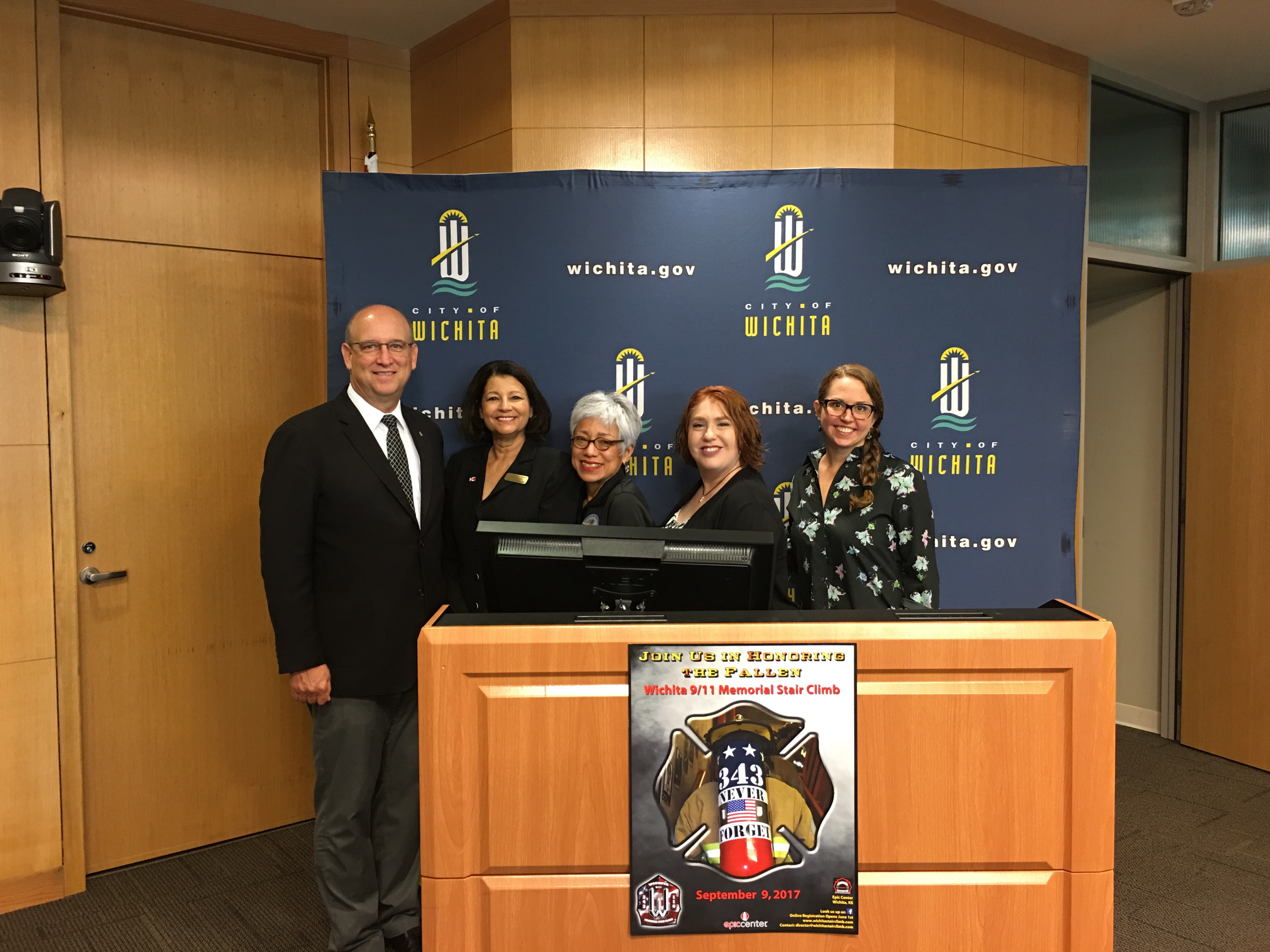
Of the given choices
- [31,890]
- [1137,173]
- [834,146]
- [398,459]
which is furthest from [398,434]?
[1137,173]

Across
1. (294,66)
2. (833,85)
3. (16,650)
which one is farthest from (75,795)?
(833,85)

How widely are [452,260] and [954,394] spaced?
1657 mm

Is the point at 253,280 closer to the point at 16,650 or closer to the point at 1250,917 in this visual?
the point at 16,650

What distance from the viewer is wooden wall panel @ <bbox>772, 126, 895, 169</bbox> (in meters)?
3.29

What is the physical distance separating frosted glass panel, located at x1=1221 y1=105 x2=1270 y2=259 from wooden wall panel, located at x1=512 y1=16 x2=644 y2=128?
300cm

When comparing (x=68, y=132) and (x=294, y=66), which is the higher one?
(x=294, y=66)

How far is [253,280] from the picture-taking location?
3482 mm

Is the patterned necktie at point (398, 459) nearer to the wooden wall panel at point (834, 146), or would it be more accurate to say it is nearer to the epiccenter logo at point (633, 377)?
the epiccenter logo at point (633, 377)

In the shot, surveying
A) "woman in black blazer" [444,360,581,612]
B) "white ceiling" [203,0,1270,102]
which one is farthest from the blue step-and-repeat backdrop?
"white ceiling" [203,0,1270,102]

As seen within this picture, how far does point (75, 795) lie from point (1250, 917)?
3.80 metres

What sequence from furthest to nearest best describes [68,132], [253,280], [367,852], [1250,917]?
[253,280] → [68,132] → [1250,917] → [367,852]

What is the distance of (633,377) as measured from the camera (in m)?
2.99

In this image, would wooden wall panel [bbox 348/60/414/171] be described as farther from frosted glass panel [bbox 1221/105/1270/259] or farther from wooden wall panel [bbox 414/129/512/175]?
frosted glass panel [bbox 1221/105/1270/259]

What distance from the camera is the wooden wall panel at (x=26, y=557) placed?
9.63 ft
